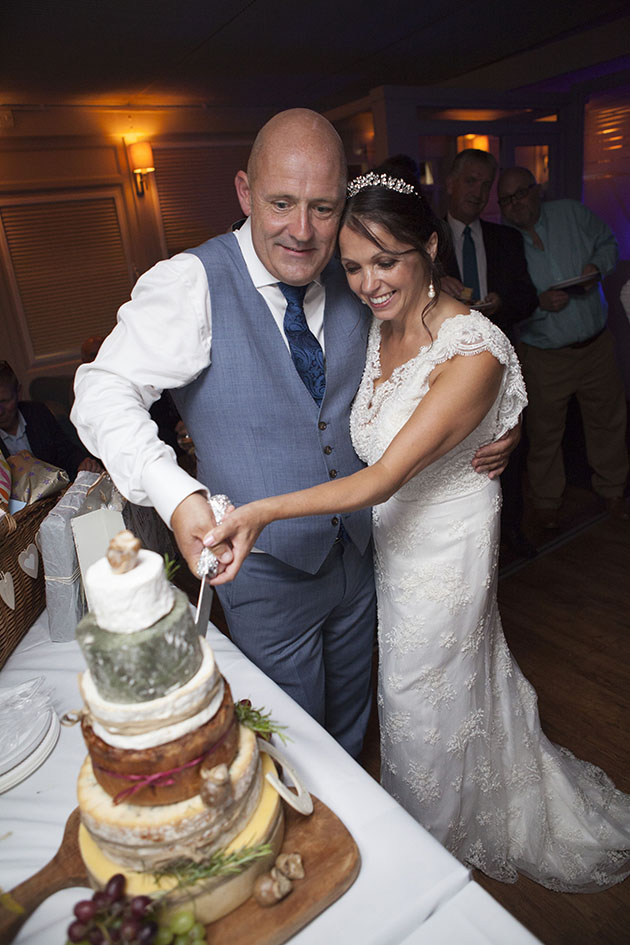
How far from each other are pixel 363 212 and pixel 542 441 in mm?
2864

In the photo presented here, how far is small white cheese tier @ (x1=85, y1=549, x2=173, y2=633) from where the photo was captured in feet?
2.29

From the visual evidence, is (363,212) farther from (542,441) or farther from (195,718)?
(542,441)

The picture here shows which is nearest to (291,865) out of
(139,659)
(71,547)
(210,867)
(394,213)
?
(210,867)

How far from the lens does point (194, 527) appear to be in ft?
3.67

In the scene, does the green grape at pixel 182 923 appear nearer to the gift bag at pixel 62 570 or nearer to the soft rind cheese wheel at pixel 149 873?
the soft rind cheese wheel at pixel 149 873

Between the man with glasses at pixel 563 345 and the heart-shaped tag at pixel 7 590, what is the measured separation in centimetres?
312

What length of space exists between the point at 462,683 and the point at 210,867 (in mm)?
1081

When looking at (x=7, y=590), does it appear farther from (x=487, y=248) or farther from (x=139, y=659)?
(x=487, y=248)

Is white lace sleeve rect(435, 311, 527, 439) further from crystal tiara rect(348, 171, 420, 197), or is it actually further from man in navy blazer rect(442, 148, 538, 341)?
man in navy blazer rect(442, 148, 538, 341)

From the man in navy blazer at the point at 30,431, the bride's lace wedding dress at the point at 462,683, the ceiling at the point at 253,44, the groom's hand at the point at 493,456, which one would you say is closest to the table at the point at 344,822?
the bride's lace wedding dress at the point at 462,683

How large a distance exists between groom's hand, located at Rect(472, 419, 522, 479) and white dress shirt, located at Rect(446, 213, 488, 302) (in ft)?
5.84

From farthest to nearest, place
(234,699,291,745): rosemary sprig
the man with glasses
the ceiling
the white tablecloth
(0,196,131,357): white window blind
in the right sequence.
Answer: (0,196,131,357): white window blind < the man with glasses < the ceiling < (234,699,291,745): rosemary sprig < the white tablecloth

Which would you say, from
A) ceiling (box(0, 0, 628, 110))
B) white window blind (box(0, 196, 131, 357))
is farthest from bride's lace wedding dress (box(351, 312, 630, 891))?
white window blind (box(0, 196, 131, 357))

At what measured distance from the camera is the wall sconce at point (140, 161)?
242 inches
